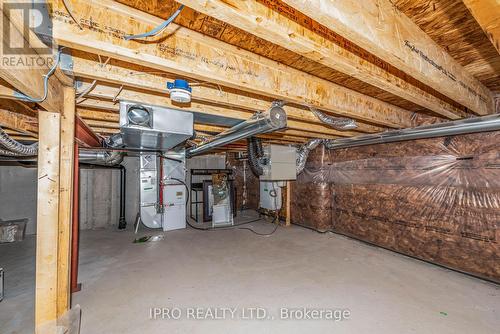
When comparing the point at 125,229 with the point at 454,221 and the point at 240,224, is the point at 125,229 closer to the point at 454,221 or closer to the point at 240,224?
the point at 240,224

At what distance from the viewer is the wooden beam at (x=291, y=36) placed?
853 mm

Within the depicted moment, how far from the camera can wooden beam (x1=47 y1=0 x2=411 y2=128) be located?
1062 millimetres

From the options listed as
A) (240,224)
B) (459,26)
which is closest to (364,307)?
(459,26)

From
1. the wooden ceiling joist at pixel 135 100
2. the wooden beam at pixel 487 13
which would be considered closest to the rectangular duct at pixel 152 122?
the wooden ceiling joist at pixel 135 100

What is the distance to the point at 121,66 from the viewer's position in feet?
4.76

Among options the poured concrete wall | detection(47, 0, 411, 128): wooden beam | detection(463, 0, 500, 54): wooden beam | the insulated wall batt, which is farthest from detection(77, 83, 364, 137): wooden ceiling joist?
the poured concrete wall

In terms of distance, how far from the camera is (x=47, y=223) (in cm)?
145

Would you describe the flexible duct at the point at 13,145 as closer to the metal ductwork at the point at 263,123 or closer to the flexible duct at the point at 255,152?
the metal ductwork at the point at 263,123

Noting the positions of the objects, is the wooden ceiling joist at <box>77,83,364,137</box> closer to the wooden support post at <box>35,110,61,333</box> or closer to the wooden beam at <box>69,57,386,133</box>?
the wooden beam at <box>69,57,386,133</box>

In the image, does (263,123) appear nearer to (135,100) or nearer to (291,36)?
(291,36)

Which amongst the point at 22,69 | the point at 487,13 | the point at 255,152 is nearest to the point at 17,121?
the point at 22,69

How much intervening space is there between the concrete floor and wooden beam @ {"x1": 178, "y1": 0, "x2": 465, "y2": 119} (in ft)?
6.19

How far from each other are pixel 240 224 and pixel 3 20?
471cm

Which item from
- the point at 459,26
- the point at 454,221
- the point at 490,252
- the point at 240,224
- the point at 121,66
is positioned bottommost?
the point at 240,224
